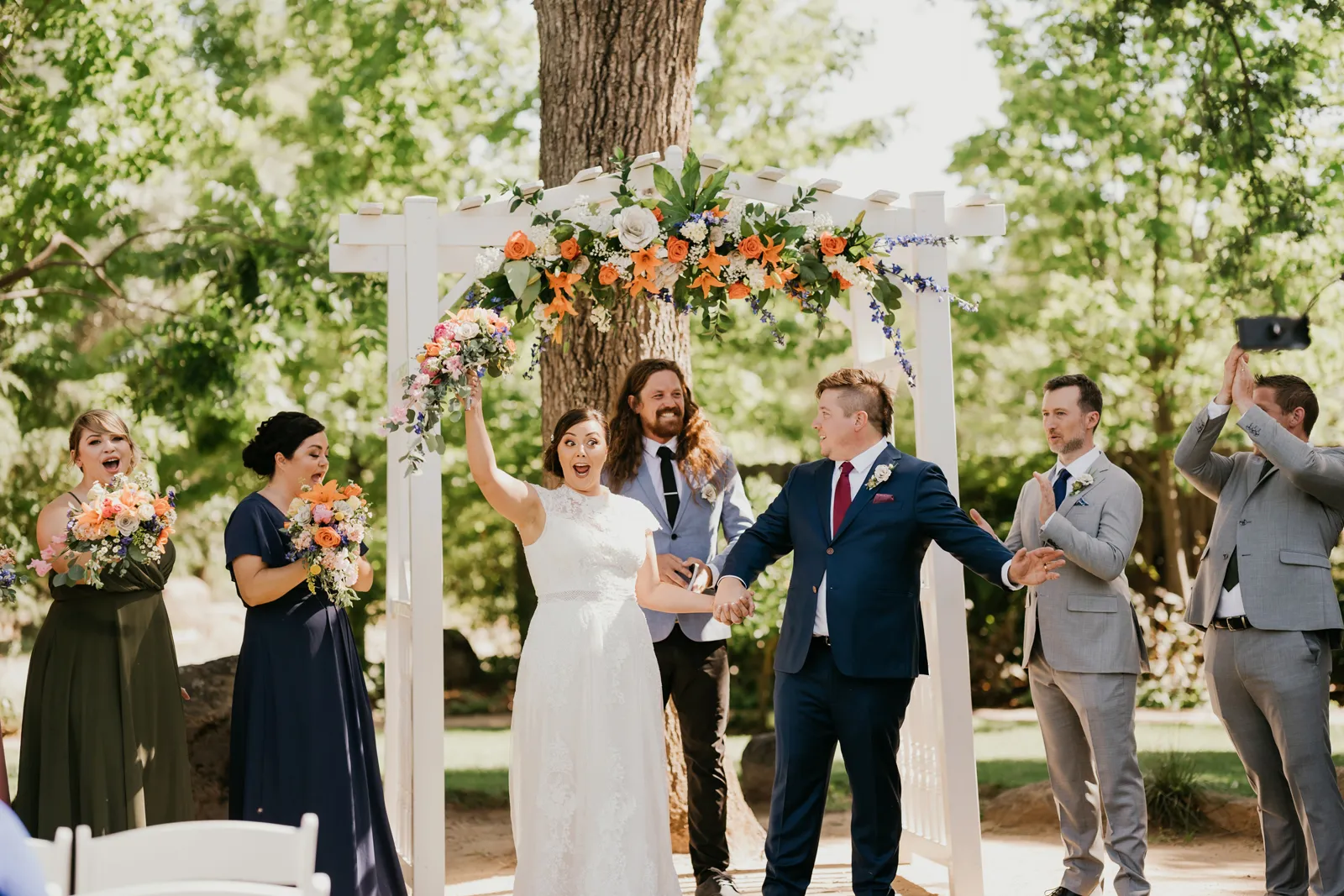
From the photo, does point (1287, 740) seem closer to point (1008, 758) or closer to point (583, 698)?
point (583, 698)

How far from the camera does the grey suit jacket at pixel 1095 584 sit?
4.93 m

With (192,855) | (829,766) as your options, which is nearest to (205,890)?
(192,855)

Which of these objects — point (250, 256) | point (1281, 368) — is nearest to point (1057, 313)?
point (1281, 368)

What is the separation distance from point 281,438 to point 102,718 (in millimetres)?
1249

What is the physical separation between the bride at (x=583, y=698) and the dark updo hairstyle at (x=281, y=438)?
73cm

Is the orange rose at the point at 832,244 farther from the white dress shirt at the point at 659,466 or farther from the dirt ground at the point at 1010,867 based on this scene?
the dirt ground at the point at 1010,867

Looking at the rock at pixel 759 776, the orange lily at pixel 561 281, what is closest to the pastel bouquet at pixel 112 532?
the orange lily at pixel 561 281

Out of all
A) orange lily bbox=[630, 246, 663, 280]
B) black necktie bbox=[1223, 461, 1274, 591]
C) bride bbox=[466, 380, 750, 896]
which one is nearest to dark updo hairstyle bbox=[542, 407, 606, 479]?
bride bbox=[466, 380, 750, 896]

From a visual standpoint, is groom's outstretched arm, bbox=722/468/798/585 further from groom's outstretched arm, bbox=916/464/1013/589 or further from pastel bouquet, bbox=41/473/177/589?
pastel bouquet, bbox=41/473/177/589

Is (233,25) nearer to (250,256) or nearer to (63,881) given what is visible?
(250,256)

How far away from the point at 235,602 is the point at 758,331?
6844 mm

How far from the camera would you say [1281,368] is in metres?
10.8

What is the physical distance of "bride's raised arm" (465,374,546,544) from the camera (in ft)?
15.0

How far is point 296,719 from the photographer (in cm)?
471
